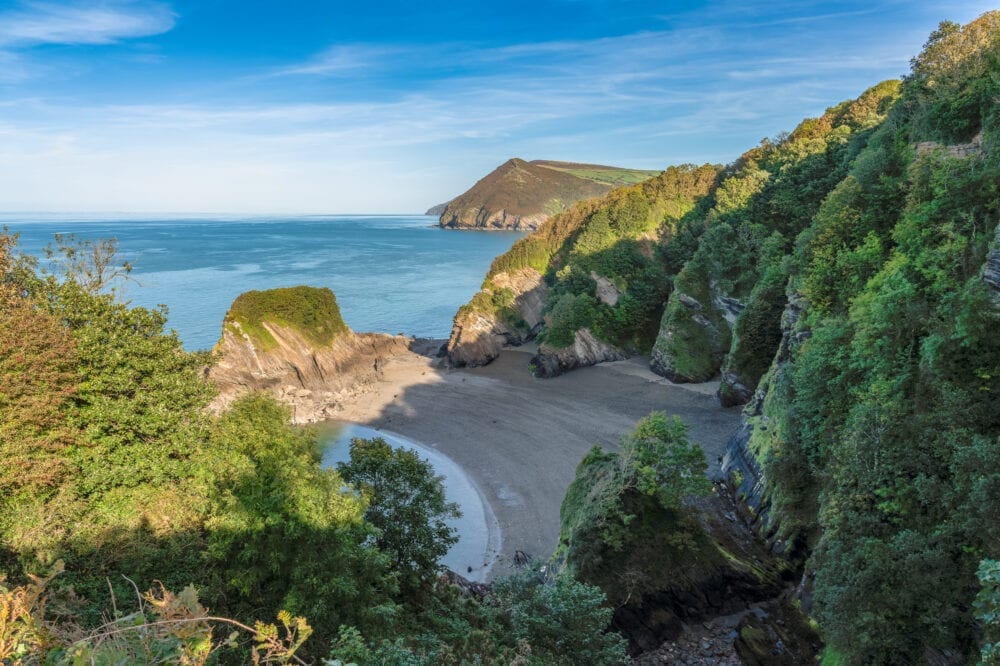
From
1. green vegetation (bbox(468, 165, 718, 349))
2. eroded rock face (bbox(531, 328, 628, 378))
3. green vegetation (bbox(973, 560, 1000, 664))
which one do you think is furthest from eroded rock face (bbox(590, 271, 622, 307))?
green vegetation (bbox(973, 560, 1000, 664))

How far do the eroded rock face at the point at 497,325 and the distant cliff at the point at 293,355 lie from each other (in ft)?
25.0

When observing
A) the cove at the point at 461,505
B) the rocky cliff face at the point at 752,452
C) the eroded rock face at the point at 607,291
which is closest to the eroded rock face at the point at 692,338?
the eroded rock face at the point at 607,291

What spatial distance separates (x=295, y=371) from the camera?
42000 millimetres

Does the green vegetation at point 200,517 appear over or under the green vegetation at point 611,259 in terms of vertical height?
under

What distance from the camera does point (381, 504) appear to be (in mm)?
15016

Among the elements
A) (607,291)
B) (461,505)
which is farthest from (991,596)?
(607,291)

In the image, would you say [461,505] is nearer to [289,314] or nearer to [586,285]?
[289,314]

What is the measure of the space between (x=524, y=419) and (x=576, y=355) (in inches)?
405

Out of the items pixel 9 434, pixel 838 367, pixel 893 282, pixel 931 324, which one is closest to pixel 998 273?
pixel 931 324

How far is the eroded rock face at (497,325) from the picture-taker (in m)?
47.7

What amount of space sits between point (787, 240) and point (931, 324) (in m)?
21.5

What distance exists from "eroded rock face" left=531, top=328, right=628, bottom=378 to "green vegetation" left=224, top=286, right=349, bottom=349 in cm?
1811

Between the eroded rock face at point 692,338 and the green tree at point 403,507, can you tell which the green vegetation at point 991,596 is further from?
the eroded rock face at point 692,338

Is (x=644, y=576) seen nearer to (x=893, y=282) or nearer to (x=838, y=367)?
(x=838, y=367)
